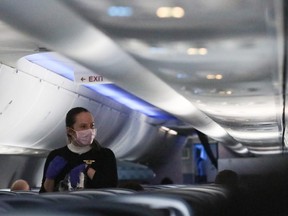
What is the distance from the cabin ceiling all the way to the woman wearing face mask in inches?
39.9

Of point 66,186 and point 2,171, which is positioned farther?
point 2,171

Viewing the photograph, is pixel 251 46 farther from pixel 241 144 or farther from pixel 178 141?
pixel 241 144

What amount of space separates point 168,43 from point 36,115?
91.5 inches

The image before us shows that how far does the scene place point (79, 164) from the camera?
3.43 meters

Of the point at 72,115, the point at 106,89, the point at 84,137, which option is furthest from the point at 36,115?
the point at 84,137

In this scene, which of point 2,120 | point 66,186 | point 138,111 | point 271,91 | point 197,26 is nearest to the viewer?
point 66,186

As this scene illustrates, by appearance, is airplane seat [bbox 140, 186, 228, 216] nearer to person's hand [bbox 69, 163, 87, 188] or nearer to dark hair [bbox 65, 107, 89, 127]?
person's hand [bbox 69, 163, 87, 188]

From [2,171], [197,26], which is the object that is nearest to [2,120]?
[2,171]

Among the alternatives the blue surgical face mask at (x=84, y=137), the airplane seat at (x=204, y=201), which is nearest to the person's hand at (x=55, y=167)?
the blue surgical face mask at (x=84, y=137)

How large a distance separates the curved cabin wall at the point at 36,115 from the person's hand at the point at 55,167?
3848 mm

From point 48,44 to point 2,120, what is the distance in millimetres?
1840

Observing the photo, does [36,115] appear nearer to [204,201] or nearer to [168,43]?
[168,43]

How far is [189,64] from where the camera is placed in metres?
9.30

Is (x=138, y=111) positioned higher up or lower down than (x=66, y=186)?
higher up
